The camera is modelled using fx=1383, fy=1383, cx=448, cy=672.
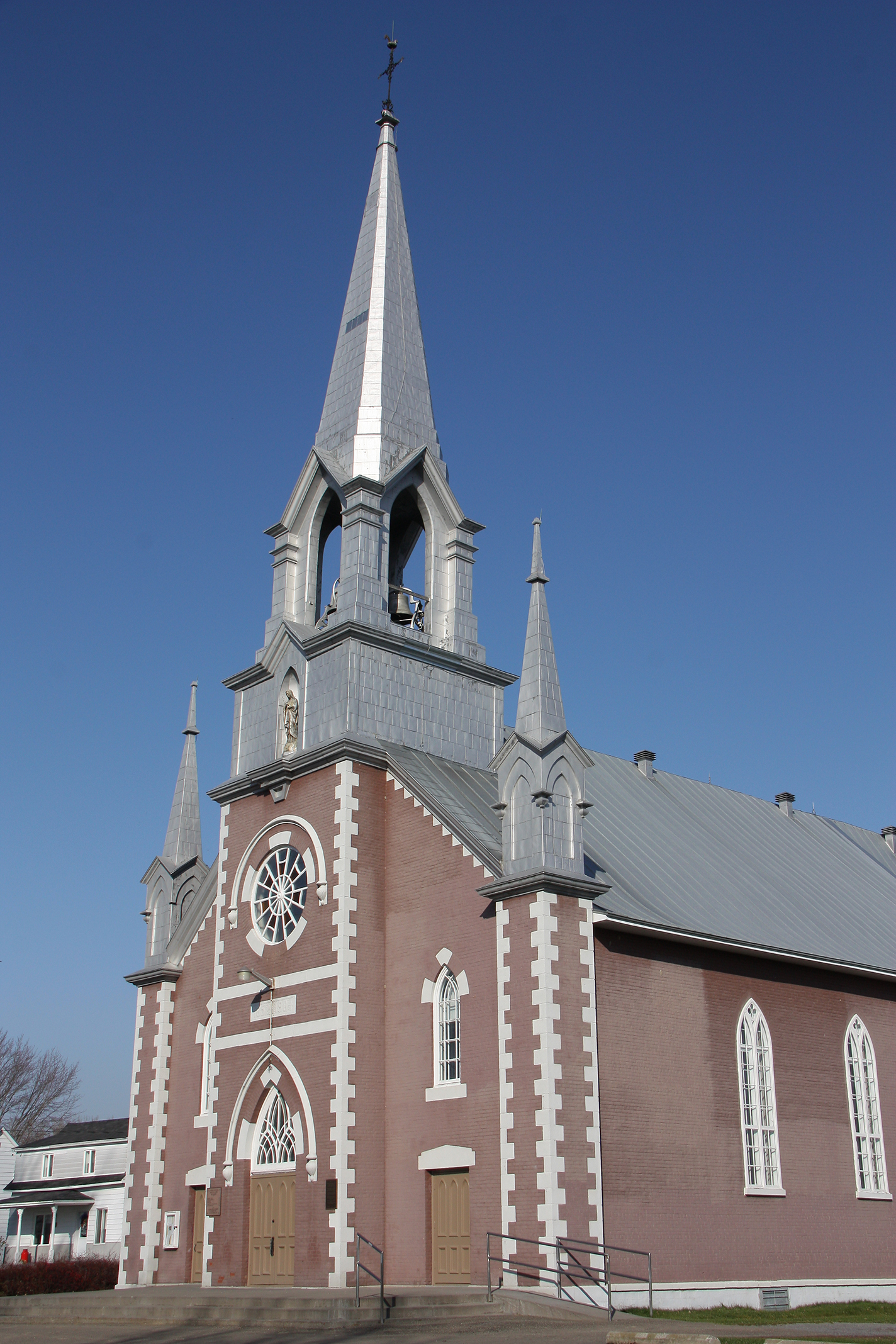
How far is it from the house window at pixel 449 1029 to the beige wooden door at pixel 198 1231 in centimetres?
774

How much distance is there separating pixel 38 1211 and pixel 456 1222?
129ft

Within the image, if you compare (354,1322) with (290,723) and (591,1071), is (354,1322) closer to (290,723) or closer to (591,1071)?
(591,1071)

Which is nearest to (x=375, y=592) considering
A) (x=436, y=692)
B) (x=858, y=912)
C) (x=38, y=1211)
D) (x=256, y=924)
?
(x=436, y=692)

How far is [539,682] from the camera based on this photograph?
25.8 m

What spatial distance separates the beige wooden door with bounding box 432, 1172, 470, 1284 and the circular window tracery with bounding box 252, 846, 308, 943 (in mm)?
6035

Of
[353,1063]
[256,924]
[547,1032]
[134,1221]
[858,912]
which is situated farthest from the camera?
[858,912]

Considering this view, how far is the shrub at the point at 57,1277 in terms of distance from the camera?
32.8 meters

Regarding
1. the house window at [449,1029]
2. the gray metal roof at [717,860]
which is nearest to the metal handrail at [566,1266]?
the house window at [449,1029]

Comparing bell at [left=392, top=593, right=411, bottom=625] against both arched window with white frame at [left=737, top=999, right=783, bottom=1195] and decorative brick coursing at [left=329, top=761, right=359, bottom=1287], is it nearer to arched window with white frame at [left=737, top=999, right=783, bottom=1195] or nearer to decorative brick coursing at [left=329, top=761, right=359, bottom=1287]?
decorative brick coursing at [left=329, top=761, right=359, bottom=1287]

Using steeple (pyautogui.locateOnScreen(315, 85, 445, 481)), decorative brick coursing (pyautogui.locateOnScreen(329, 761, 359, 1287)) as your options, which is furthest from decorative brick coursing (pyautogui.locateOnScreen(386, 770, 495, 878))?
steeple (pyautogui.locateOnScreen(315, 85, 445, 481))

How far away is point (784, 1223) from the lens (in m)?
27.1

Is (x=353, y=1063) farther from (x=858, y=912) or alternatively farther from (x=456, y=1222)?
(x=858, y=912)

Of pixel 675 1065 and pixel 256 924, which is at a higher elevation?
pixel 256 924

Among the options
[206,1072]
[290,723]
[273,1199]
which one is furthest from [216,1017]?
[290,723]
